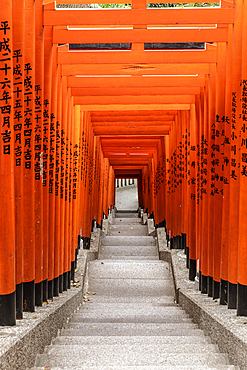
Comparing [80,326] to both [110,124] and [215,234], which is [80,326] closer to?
[215,234]

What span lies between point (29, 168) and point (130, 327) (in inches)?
93.0


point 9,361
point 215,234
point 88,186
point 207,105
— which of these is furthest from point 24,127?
point 88,186

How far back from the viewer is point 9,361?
3.10 m

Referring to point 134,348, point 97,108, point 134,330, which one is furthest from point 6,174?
point 97,108

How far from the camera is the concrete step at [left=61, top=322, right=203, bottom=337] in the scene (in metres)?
5.07

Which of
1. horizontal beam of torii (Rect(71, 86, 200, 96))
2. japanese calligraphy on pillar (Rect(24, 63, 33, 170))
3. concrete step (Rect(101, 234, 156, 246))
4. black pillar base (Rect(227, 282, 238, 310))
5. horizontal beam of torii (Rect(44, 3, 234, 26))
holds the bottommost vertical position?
concrete step (Rect(101, 234, 156, 246))

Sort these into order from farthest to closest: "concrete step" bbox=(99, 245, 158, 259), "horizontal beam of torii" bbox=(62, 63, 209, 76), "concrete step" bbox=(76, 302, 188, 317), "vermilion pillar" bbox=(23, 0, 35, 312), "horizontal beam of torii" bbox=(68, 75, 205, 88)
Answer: "concrete step" bbox=(99, 245, 158, 259)
"horizontal beam of torii" bbox=(68, 75, 205, 88)
"concrete step" bbox=(76, 302, 188, 317)
"horizontal beam of torii" bbox=(62, 63, 209, 76)
"vermilion pillar" bbox=(23, 0, 35, 312)

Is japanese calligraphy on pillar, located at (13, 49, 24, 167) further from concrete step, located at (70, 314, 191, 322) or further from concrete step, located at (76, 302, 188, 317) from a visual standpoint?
concrete step, located at (76, 302, 188, 317)

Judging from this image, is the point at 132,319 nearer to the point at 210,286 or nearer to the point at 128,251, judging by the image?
the point at 210,286

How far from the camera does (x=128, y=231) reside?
16.7m

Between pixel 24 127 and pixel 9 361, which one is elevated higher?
pixel 24 127

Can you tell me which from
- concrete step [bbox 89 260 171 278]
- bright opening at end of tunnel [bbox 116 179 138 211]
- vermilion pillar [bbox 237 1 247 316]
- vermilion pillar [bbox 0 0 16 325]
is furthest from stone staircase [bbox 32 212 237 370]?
bright opening at end of tunnel [bbox 116 179 138 211]

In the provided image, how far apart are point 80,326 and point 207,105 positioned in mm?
3785

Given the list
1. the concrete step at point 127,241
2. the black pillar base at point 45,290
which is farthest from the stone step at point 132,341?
the concrete step at point 127,241
